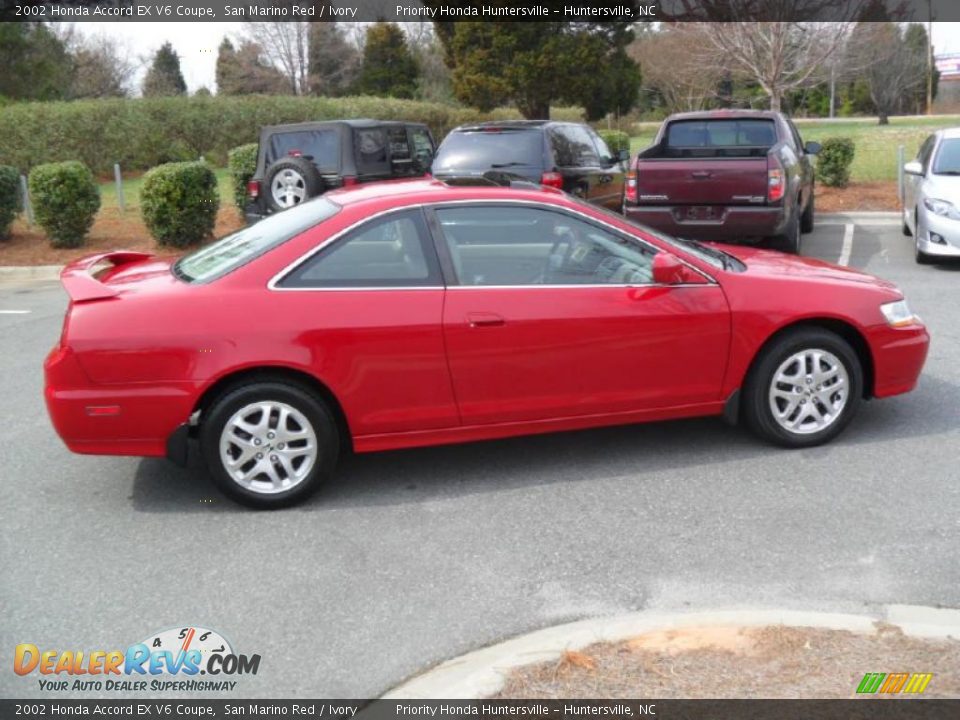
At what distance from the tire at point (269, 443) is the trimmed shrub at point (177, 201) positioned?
10524 mm

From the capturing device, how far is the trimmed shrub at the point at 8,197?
49.9ft

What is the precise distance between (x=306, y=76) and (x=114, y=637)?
4948 cm

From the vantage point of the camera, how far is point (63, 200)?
1491 cm

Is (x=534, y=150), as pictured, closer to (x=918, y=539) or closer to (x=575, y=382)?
(x=575, y=382)

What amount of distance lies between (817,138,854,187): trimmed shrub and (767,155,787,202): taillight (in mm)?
8282

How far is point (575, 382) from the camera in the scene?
17.2 feet

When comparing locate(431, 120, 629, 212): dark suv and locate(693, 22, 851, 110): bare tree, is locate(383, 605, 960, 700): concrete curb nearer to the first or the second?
locate(431, 120, 629, 212): dark suv

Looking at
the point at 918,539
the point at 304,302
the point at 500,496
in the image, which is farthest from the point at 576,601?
the point at 304,302

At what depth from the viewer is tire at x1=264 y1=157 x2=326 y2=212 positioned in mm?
13023

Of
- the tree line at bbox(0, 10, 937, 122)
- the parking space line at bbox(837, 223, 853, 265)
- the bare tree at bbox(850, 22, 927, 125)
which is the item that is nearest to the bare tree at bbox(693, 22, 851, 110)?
the tree line at bbox(0, 10, 937, 122)

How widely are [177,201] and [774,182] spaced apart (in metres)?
8.44

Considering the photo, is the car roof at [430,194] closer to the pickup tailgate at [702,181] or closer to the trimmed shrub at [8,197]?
the pickup tailgate at [702,181]

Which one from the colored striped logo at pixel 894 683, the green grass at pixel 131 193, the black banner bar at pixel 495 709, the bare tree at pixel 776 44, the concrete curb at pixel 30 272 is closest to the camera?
the black banner bar at pixel 495 709

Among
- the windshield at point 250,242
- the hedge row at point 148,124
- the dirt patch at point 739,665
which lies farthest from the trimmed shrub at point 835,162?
the hedge row at point 148,124
